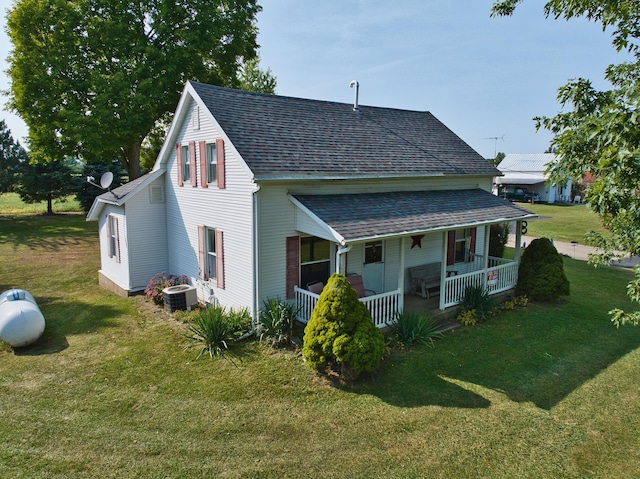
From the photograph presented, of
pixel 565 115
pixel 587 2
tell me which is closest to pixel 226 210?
pixel 565 115

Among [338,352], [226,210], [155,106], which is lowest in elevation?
[338,352]

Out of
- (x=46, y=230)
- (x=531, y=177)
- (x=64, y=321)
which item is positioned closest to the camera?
(x=64, y=321)

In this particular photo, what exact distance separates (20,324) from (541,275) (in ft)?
51.7

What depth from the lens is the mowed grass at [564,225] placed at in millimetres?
30531

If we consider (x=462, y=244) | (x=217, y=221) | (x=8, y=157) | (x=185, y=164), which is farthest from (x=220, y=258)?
(x=8, y=157)

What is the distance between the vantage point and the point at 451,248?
1617cm

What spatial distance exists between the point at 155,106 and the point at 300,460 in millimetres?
25579

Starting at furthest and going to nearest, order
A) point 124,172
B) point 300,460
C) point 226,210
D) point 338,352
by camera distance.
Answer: point 124,172 < point 226,210 < point 338,352 < point 300,460

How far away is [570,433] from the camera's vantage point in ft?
25.4

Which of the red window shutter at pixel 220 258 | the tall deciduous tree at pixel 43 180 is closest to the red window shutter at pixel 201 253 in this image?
the red window shutter at pixel 220 258

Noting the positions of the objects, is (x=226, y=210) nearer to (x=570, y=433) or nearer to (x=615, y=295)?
(x=570, y=433)

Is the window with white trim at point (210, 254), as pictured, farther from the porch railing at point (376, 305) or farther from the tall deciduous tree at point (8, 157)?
the tall deciduous tree at point (8, 157)

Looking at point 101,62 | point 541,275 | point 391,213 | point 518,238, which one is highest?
point 101,62

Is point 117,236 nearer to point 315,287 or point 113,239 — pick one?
point 113,239
